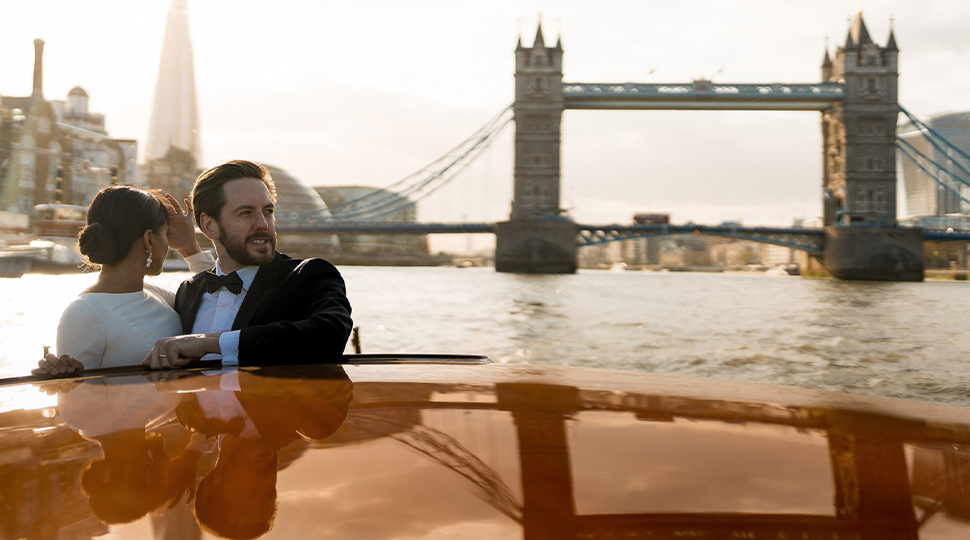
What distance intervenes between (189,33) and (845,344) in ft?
236

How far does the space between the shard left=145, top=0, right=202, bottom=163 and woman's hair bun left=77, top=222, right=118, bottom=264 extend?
2817 inches

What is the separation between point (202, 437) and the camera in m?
0.74

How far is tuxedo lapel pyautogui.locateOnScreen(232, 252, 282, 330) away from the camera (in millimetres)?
1479

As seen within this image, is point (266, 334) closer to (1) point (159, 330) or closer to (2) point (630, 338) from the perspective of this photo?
(1) point (159, 330)

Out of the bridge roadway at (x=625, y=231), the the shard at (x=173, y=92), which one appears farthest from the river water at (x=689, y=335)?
the the shard at (x=173, y=92)

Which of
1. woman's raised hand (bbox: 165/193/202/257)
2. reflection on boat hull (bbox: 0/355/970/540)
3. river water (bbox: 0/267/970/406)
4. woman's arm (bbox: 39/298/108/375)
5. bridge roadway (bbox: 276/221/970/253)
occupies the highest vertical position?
bridge roadway (bbox: 276/221/970/253)

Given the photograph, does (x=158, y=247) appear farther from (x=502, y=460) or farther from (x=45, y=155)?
(x=45, y=155)

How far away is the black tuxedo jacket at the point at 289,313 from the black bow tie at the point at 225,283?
0.04m

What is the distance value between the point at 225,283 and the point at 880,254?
36.5m

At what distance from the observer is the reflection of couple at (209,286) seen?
1449mm

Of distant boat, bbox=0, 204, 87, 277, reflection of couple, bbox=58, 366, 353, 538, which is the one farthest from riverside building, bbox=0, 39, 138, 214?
reflection of couple, bbox=58, 366, 353, 538

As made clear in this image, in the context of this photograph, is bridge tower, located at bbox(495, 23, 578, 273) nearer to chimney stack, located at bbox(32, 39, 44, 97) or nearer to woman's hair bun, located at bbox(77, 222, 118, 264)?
woman's hair bun, located at bbox(77, 222, 118, 264)

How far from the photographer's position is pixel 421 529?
1.87ft

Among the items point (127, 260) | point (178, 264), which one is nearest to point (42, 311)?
point (127, 260)
